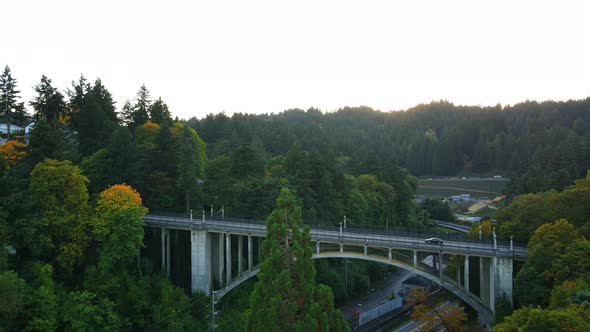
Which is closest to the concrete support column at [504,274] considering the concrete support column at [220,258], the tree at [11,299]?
the concrete support column at [220,258]

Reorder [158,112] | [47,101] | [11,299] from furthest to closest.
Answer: [158,112]
[47,101]
[11,299]

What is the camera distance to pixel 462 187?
11750cm

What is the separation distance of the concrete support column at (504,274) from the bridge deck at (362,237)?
0.38 metres

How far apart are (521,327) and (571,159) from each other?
56552mm

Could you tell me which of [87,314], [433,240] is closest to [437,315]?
[433,240]

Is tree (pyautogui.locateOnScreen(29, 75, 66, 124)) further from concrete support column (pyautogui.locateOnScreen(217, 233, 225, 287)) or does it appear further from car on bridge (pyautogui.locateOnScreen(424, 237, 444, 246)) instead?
car on bridge (pyautogui.locateOnScreen(424, 237, 444, 246))

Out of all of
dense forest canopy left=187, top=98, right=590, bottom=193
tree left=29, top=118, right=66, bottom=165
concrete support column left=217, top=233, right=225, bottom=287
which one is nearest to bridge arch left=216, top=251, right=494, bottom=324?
concrete support column left=217, top=233, right=225, bottom=287

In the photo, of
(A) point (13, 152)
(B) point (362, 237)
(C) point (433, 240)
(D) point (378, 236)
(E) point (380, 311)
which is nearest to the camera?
(C) point (433, 240)

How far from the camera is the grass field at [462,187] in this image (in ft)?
364

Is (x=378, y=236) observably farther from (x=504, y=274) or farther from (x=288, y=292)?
(x=288, y=292)

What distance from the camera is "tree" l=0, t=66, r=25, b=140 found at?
52.9 m

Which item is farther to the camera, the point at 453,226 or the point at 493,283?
the point at 453,226

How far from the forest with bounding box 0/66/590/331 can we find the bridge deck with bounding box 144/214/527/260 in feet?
6.61

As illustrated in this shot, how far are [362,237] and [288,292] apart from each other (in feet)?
48.5
